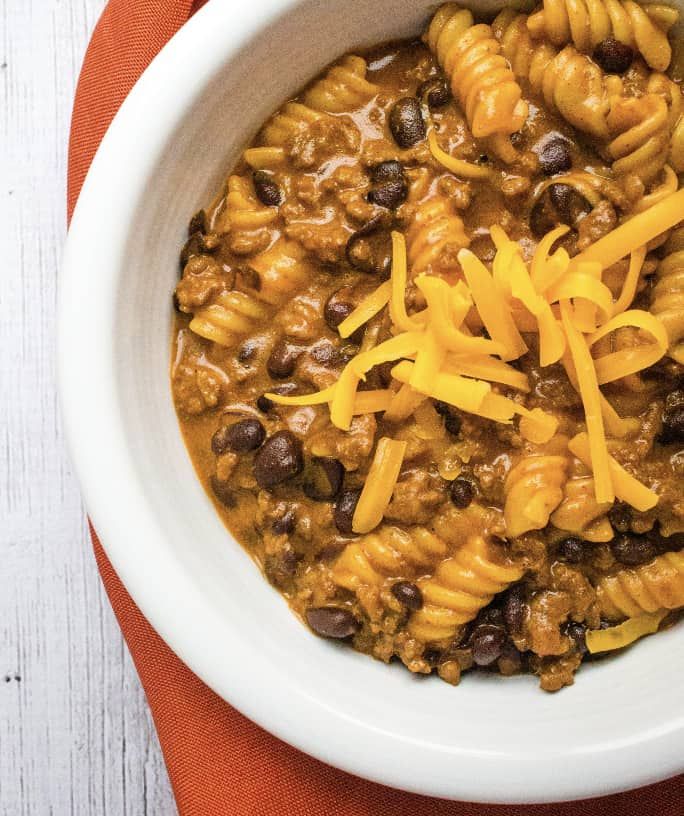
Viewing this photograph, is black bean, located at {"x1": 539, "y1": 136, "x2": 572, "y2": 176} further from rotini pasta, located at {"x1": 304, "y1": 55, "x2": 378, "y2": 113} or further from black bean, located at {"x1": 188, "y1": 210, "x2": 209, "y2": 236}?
black bean, located at {"x1": 188, "y1": 210, "x2": 209, "y2": 236}

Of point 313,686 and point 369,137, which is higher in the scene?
point 369,137

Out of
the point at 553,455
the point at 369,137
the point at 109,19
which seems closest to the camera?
the point at 553,455

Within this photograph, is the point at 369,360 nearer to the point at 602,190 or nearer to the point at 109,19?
the point at 602,190

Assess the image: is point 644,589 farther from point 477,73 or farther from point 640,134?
point 477,73

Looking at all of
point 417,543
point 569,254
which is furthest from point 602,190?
point 417,543

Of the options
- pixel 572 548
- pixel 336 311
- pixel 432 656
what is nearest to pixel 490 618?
pixel 432 656

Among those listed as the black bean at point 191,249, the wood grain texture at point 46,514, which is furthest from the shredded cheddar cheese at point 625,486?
the wood grain texture at point 46,514

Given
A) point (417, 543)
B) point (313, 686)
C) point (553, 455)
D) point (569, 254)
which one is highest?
point (569, 254)
